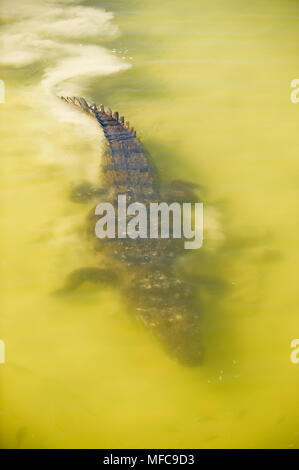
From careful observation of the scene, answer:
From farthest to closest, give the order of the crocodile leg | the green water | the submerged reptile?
the crocodile leg
the submerged reptile
the green water

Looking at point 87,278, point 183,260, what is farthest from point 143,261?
point 87,278

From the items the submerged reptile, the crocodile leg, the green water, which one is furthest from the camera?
the crocodile leg

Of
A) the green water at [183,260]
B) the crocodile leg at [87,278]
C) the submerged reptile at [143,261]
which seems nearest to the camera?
the green water at [183,260]

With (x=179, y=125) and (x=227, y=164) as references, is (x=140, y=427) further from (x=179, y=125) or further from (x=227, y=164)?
(x=179, y=125)

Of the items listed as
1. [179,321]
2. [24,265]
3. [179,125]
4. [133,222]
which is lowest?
[179,321]

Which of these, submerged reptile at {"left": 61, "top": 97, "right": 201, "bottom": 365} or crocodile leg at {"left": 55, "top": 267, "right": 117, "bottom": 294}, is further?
crocodile leg at {"left": 55, "top": 267, "right": 117, "bottom": 294}
